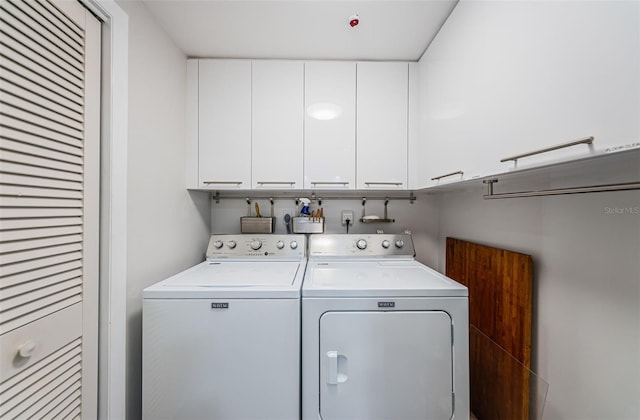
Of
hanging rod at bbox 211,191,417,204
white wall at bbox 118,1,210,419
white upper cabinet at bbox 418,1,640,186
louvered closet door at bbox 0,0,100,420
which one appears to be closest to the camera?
white upper cabinet at bbox 418,1,640,186

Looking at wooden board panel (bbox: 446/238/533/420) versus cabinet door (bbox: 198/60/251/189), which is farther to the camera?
cabinet door (bbox: 198/60/251/189)

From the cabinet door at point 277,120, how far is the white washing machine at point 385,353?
0.93 meters

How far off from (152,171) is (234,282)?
787mm

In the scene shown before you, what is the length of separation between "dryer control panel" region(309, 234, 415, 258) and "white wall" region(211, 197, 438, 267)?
23 cm

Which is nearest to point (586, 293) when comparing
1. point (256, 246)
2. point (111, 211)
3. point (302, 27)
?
point (256, 246)

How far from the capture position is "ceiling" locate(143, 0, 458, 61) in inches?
52.3

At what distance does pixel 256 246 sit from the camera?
6.04 ft

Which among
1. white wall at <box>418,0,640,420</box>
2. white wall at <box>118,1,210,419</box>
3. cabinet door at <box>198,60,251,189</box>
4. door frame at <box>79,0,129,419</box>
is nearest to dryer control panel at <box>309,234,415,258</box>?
white wall at <box>418,0,640,420</box>

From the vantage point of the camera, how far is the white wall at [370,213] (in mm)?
2090

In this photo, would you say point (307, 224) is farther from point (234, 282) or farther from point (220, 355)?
point (220, 355)

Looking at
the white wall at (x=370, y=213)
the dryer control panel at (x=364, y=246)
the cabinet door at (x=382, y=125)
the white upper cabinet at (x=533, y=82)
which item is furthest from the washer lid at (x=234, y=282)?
the white upper cabinet at (x=533, y=82)

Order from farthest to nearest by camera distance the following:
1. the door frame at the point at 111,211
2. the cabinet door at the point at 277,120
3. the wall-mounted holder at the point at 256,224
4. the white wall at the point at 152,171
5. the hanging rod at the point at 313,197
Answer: the hanging rod at the point at 313,197 → the wall-mounted holder at the point at 256,224 → the cabinet door at the point at 277,120 → the white wall at the point at 152,171 → the door frame at the point at 111,211

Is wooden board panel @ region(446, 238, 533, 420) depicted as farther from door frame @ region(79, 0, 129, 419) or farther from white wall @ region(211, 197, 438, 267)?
door frame @ region(79, 0, 129, 419)

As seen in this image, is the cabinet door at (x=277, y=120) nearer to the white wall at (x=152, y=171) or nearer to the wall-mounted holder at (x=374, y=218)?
the white wall at (x=152, y=171)
